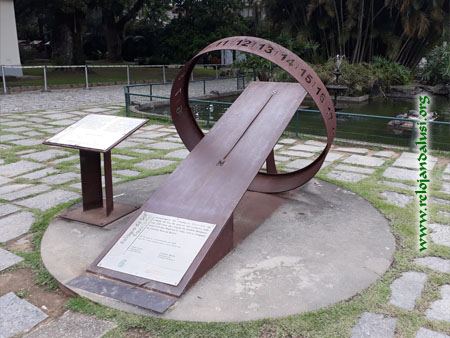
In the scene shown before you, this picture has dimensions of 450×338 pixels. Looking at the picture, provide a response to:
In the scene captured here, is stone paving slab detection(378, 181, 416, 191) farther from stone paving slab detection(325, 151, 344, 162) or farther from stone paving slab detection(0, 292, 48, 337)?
stone paving slab detection(0, 292, 48, 337)

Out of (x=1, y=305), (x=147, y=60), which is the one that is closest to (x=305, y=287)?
(x=1, y=305)

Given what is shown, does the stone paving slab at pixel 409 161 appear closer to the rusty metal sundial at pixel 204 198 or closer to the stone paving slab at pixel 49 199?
the rusty metal sundial at pixel 204 198

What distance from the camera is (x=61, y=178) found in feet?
19.0

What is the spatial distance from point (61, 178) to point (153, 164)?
1.34 meters

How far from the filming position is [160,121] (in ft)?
33.8

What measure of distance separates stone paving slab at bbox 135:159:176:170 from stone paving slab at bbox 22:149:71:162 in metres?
1.41

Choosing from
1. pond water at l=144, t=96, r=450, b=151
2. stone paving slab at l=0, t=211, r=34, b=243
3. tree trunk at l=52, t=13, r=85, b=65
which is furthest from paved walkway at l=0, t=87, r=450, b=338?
tree trunk at l=52, t=13, r=85, b=65

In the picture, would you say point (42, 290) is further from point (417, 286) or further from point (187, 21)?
point (187, 21)

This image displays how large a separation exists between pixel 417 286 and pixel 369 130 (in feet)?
25.2

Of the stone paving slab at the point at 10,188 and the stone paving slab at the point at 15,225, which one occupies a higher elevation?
the stone paving slab at the point at 10,188

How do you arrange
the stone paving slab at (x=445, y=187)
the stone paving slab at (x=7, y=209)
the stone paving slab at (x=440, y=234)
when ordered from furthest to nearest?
the stone paving slab at (x=445, y=187) < the stone paving slab at (x=7, y=209) < the stone paving slab at (x=440, y=234)

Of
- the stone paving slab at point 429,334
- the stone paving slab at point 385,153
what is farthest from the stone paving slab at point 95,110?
the stone paving slab at point 429,334

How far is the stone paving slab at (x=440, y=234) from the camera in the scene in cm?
399

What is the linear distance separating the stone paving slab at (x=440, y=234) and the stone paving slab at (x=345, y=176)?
1608 mm
